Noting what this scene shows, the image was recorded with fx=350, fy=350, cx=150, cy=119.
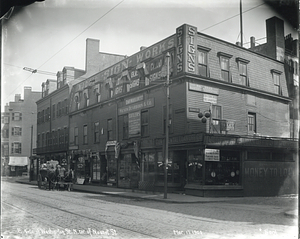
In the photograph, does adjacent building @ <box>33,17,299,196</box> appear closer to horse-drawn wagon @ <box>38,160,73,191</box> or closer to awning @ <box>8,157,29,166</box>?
horse-drawn wagon @ <box>38,160,73,191</box>

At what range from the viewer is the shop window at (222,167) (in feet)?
62.8

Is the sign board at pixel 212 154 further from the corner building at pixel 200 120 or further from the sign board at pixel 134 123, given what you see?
the sign board at pixel 134 123

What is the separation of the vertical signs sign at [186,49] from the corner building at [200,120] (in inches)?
2.3

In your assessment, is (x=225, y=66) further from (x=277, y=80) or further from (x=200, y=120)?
(x=277, y=80)

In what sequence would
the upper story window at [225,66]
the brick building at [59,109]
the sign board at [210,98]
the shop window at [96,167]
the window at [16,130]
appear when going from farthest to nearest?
the window at [16,130], the brick building at [59,109], the shop window at [96,167], the upper story window at [225,66], the sign board at [210,98]

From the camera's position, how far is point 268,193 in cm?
2069

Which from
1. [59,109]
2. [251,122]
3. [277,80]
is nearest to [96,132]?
[59,109]

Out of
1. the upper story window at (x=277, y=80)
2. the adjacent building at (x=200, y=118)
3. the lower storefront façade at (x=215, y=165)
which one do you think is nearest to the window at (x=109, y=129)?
→ the adjacent building at (x=200, y=118)

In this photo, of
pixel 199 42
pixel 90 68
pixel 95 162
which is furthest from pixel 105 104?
pixel 199 42

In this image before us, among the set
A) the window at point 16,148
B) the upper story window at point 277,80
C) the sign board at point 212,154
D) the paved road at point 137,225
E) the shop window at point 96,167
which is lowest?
the paved road at point 137,225

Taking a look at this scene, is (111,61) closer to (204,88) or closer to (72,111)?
(72,111)

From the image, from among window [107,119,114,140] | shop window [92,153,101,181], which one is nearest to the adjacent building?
window [107,119,114,140]

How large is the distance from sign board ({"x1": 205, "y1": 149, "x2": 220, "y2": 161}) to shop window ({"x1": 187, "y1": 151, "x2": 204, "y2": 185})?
0.38 metres

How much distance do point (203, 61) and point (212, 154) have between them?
5.96 metres
